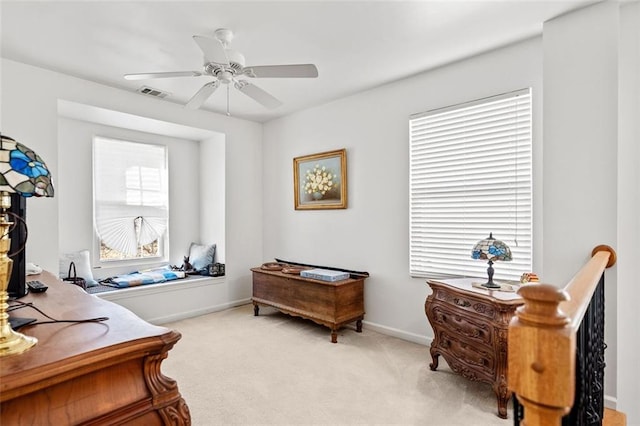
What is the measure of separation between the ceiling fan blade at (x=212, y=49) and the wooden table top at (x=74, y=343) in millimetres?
1529

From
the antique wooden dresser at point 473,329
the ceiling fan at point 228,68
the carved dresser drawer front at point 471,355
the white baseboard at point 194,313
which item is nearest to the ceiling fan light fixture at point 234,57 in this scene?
the ceiling fan at point 228,68

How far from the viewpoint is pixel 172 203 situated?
5.00 metres

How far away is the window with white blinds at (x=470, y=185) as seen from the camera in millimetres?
2723

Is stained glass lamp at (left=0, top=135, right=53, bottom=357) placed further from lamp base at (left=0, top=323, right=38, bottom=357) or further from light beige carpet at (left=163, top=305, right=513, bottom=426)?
light beige carpet at (left=163, top=305, right=513, bottom=426)

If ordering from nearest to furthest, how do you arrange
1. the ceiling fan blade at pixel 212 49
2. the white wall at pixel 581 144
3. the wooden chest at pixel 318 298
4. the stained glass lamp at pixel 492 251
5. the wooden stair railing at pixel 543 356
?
the wooden stair railing at pixel 543 356
the ceiling fan blade at pixel 212 49
the white wall at pixel 581 144
the stained glass lamp at pixel 492 251
the wooden chest at pixel 318 298

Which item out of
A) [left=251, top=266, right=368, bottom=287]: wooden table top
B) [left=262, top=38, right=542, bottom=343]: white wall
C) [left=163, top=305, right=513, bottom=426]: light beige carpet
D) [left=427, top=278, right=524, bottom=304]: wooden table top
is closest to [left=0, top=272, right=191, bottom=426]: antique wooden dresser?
[left=163, top=305, right=513, bottom=426]: light beige carpet

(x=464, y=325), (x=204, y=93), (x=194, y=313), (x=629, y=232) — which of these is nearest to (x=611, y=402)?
(x=464, y=325)

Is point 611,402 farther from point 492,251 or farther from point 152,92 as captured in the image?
point 152,92

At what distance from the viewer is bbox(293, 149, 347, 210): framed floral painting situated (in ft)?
13.2

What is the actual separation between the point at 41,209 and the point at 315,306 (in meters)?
Answer: 2.89

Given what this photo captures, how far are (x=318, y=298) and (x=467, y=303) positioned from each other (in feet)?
5.39

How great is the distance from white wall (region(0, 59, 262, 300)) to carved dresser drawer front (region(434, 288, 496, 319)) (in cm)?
308

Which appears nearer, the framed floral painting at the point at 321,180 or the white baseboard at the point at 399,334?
the white baseboard at the point at 399,334

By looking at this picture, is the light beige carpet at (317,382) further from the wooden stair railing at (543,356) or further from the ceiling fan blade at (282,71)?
the ceiling fan blade at (282,71)
